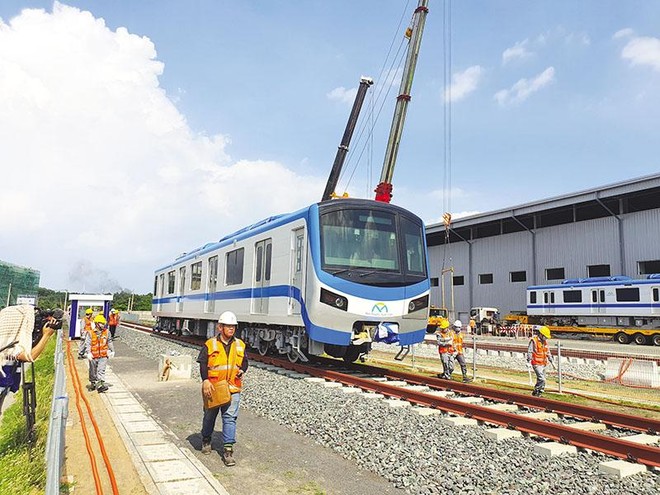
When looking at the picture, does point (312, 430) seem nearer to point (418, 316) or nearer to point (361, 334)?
point (361, 334)

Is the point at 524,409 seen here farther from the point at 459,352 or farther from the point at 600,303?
the point at 600,303

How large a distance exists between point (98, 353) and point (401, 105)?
18.8m

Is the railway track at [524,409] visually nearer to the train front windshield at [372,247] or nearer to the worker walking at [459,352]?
the worker walking at [459,352]

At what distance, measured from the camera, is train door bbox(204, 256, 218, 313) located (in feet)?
57.2

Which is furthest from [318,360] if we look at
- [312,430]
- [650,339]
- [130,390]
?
[650,339]

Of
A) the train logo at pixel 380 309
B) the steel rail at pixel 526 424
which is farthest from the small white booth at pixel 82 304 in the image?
the train logo at pixel 380 309

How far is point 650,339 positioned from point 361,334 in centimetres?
2616

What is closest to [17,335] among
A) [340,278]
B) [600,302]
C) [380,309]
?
[340,278]

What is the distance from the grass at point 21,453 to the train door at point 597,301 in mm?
30157

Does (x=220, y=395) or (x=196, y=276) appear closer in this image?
(x=220, y=395)

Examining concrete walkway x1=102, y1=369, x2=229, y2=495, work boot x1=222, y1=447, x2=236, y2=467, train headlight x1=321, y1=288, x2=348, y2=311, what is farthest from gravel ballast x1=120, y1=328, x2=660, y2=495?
train headlight x1=321, y1=288, x2=348, y2=311

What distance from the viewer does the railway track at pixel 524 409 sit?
20.0 ft

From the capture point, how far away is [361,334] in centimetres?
1080

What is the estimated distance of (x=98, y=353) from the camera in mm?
10180
